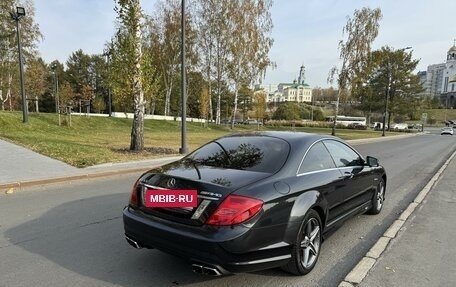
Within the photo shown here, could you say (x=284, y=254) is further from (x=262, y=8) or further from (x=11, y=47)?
(x=11, y=47)

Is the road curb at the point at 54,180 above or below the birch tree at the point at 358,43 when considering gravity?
below

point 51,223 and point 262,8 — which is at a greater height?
point 262,8

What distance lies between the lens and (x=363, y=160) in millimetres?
5434

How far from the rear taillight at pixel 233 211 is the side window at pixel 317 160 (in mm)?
938

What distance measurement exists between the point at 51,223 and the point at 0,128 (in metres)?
15.4

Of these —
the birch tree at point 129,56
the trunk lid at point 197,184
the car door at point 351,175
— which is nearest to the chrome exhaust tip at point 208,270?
the trunk lid at point 197,184

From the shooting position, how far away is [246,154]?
4027 millimetres

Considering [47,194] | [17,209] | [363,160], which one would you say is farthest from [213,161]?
[47,194]

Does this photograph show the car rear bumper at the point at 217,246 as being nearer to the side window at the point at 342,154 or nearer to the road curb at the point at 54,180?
the side window at the point at 342,154

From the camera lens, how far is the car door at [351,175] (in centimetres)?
463

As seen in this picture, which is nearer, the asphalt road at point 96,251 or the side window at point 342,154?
the asphalt road at point 96,251

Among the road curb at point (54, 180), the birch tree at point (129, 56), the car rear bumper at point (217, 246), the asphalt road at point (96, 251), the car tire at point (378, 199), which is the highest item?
the birch tree at point (129, 56)

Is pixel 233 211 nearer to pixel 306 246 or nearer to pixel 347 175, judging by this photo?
pixel 306 246

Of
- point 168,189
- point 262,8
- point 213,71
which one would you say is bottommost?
point 168,189
